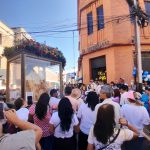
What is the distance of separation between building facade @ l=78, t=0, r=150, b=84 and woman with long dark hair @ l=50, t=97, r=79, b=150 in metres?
13.9

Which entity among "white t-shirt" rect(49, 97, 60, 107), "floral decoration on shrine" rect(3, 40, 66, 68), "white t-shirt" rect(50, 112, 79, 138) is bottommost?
"white t-shirt" rect(50, 112, 79, 138)

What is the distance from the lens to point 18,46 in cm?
922

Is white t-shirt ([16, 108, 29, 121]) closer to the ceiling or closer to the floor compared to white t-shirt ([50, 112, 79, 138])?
closer to the ceiling

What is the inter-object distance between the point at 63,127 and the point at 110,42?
14.8 metres

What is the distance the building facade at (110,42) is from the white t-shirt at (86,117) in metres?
13.2

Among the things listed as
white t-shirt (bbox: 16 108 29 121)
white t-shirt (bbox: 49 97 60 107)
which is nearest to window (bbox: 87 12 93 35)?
white t-shirt (bbox: 49 97 60 107)

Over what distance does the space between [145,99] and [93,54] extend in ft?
38.7

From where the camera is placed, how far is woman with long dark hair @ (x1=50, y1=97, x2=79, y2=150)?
527 centimetres

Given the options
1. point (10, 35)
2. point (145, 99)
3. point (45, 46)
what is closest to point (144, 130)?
point (145, 99)

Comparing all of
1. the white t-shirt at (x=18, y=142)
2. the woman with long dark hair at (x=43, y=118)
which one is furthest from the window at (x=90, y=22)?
the white t-shirt at (x=18, y=142)

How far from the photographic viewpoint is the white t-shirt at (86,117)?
5.86 m

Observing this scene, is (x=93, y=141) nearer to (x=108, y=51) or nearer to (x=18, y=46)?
(x=18, y=46)

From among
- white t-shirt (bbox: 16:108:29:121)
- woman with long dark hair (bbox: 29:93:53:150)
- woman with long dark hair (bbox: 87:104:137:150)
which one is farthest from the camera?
white t-shirt (bbox: 16:108:29:121)

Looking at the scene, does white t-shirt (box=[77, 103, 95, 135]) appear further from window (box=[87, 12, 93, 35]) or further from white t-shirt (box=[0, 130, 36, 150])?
window (box=[87, 12, 93, 35])
